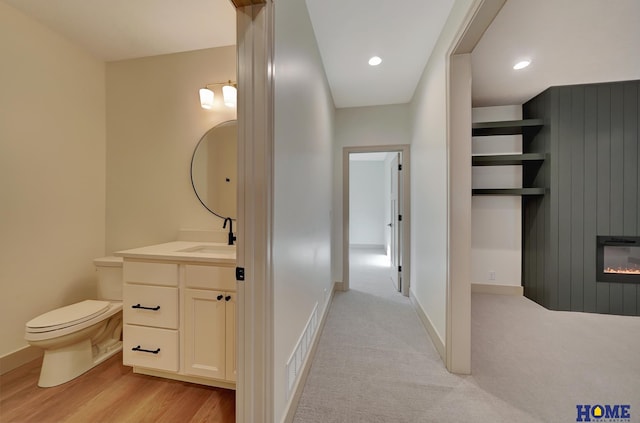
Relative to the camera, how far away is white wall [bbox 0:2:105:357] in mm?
1701

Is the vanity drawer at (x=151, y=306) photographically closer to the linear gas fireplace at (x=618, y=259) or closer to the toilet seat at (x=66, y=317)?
the toilet seat at (x=66, y=317)

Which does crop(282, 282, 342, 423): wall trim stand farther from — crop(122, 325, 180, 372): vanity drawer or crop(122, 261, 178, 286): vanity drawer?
crop(122, 261, 178, 286): vanity drawer

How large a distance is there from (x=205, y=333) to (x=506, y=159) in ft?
12.1

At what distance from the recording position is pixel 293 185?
4.45 ft

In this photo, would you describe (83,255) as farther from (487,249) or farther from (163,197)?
(487,249)

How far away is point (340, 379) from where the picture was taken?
5.27 ft

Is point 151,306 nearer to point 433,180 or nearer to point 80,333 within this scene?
point 80,333

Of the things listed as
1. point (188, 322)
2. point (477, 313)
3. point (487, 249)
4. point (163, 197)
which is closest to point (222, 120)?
point (163, 197)

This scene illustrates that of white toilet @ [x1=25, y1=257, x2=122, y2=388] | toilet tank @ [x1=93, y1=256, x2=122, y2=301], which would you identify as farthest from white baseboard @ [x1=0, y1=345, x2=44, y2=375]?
toilet tank @ [x1=93, y1=256, x2=122, y2=301]

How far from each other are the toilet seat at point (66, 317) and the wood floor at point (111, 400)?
1.36ft

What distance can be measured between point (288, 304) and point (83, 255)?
2.22m

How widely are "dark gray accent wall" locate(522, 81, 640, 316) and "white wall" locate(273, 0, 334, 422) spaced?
9.28 feet

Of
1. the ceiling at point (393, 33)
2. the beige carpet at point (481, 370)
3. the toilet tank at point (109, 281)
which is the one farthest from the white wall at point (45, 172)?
the beige carpet at point (481, 370)

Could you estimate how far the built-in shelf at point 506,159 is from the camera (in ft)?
9.30
